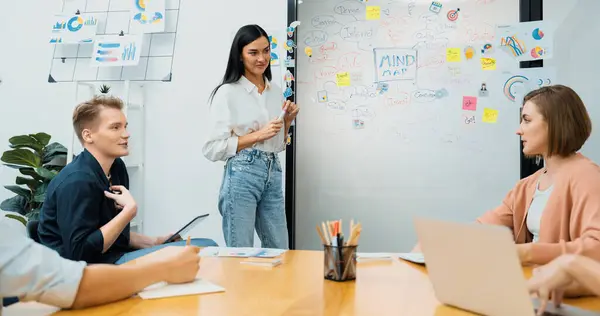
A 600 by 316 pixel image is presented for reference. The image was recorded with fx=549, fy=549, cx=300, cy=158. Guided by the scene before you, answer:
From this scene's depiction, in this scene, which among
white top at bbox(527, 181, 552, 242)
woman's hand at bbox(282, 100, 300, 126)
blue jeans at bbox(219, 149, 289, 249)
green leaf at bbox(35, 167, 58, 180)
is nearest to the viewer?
white top at bbox(527, 181, 552, 242)

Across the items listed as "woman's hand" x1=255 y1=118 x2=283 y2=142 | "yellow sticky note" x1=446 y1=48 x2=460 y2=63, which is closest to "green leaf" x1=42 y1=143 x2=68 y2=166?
"woman's hand" x1=255 y1=118 x2=283 y2=142

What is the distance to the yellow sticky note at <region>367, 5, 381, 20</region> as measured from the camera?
3.27 metres

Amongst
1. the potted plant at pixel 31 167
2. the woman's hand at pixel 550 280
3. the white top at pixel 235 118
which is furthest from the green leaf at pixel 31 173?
the woman's hand at pixel 550 280

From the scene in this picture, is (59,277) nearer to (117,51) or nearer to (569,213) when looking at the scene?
(569,213)

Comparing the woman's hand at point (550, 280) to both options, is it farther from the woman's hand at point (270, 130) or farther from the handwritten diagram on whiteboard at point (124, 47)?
the handwritten diagram on whiteboard at point (124, 47)

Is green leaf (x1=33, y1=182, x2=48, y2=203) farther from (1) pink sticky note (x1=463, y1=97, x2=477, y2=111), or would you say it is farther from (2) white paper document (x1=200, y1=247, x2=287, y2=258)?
(1) pink sticky note (x1=463, y1=97, x2=477, y2=111)

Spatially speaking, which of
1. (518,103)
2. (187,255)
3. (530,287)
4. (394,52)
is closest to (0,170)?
(394,52)

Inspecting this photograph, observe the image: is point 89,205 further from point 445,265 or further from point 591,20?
point 591,20

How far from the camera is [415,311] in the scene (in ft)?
3.44

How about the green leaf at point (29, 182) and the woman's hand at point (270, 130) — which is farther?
the green leaf at point (29, 182)

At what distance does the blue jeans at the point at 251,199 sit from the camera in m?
2.36

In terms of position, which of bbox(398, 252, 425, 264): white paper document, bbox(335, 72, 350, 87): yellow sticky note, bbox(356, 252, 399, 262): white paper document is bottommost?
bbox(356, 252, 399, 262): white paper document

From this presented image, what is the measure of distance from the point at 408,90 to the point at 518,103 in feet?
2.03

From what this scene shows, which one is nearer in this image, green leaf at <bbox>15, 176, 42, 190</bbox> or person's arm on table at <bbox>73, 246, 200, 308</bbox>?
person's arm on table at <bbox>73, 246, 200, 308</bbox>
